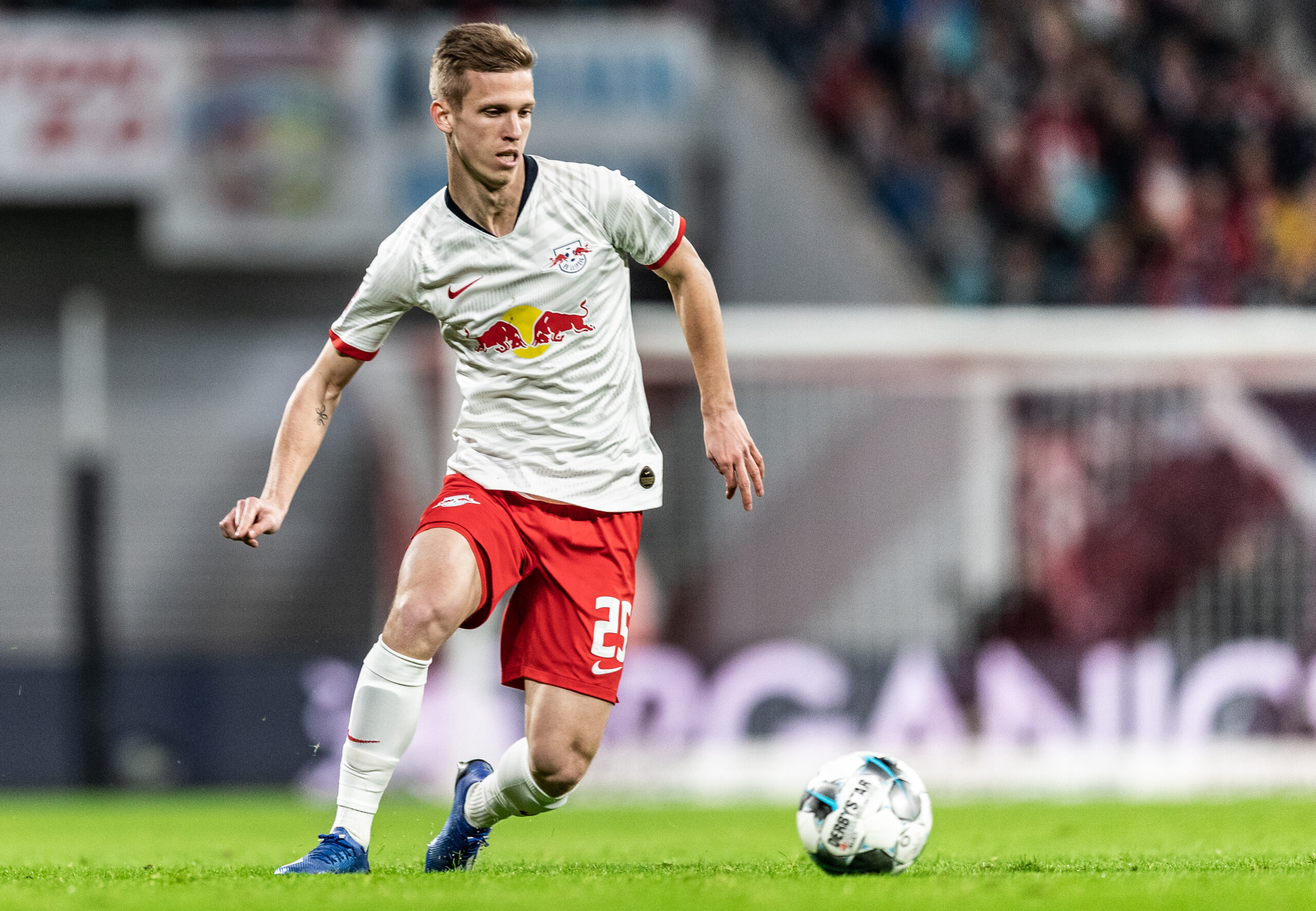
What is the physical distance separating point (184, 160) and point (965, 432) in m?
6.26

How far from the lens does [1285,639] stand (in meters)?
11.1

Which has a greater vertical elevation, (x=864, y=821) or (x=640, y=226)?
(x=640, y=226)

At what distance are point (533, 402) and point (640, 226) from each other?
0.52 metres

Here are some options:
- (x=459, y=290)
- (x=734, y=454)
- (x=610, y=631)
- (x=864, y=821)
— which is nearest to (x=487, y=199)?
(x=459, y=290)

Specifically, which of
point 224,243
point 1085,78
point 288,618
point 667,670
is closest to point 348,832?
point 667,670

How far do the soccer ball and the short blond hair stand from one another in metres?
1.83

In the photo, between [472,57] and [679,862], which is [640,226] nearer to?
[472,57]

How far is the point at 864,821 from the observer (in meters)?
4.63

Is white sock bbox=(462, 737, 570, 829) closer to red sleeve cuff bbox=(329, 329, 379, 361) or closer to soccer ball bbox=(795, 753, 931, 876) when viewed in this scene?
soccer ball bbox=(795, 753, 931, 876)

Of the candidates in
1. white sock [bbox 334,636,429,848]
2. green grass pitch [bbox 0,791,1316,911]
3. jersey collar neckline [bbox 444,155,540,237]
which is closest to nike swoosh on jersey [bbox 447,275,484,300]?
jersey collar neckline [bbox 444,155,540,237]

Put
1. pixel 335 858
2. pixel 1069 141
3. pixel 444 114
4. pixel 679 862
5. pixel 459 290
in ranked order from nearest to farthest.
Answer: pixel 335 858 → pixel 444 114 → pixel 459 290 → pixel 679 862 → pixel 1069 141

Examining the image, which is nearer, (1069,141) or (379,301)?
(379,301)

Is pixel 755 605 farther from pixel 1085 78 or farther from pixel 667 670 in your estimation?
pixel 1085 78

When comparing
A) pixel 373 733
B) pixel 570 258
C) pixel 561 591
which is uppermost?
pixel 570 258
